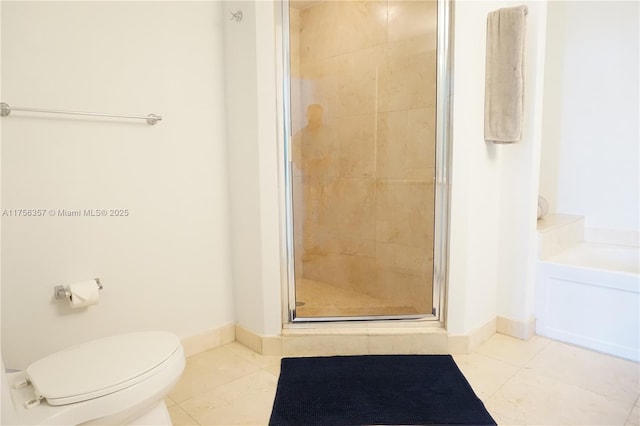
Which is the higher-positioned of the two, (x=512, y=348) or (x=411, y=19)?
(x=411, y=19)

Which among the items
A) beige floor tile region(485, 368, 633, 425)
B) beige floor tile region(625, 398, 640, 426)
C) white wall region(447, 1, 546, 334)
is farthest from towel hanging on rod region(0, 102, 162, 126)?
beige floor tile region(625, 398, 640, 426)

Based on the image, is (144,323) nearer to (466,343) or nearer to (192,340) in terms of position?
(192,340)

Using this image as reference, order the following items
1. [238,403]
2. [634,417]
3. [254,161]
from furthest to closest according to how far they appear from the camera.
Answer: [254,161] < [238,403] < [634,417]

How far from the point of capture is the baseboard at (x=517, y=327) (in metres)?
2.37

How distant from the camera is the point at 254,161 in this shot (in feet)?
6.99

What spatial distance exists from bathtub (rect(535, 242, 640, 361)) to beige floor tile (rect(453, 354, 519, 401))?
0.50m

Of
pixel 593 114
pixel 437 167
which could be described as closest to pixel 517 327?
pixel 437 167

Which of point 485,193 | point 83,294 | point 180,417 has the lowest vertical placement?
point 180,417

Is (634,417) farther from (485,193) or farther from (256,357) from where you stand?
(256,357)

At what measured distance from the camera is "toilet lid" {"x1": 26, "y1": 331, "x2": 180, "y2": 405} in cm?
121

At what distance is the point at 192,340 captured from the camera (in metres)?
2.25

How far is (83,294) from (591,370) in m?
2.40

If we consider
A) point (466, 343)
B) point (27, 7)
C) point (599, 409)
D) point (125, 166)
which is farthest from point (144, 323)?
point (599, 409)

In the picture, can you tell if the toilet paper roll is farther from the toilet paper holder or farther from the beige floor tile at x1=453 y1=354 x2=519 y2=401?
the beige floor tile at x1=453 y1=354 x2=519 y2=401
